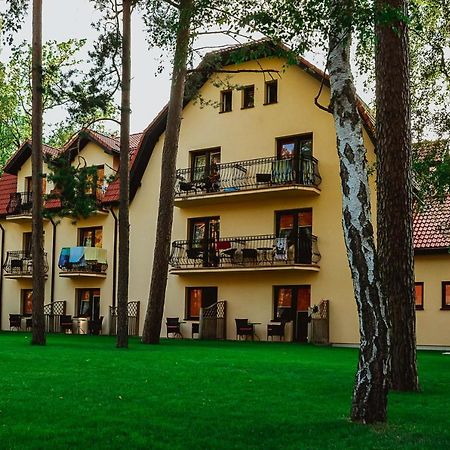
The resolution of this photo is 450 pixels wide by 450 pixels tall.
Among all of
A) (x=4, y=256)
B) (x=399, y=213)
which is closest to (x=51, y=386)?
(x=399, y=213)

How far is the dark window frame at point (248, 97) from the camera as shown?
29438mm

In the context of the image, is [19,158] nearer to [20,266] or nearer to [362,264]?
[20,266]

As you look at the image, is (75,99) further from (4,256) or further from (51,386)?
(4,256)

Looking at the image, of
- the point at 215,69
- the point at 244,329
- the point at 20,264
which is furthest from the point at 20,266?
the point at 215,69

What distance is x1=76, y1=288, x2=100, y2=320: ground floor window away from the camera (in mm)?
33297

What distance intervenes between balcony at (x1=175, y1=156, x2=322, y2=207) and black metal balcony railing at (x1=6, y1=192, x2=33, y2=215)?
9.04 meters

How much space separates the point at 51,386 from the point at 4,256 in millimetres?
28237

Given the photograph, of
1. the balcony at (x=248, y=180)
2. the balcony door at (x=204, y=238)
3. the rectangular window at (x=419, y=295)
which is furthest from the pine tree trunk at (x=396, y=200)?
the balcony door at (x=204, y=238)

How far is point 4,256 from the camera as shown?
1459 inches

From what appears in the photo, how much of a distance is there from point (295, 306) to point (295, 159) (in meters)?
5.43

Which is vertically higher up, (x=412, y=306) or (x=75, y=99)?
(x=75, y=99)

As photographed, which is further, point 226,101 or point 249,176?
point 226,101

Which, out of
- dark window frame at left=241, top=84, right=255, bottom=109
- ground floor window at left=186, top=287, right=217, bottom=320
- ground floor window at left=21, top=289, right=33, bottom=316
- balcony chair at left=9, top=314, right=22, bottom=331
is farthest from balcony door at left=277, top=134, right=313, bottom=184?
ground floor window at left=21, top=289, right=33, bottom=316

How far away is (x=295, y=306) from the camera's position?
27672 mm
